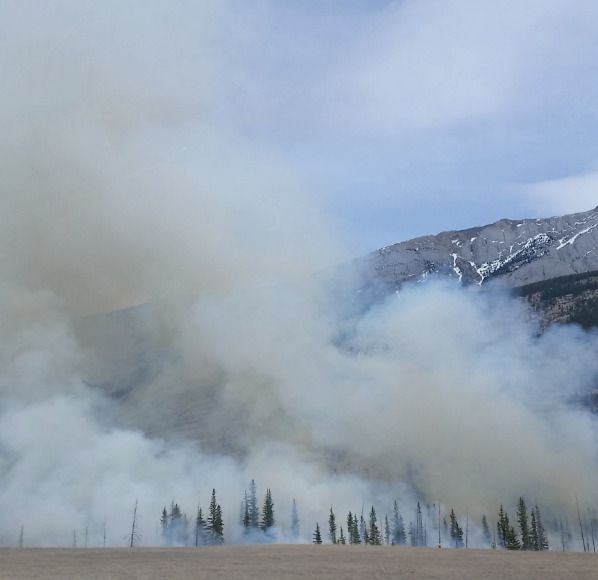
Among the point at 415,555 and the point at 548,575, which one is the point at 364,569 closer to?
the point at 548,575

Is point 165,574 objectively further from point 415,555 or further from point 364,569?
point 415,555

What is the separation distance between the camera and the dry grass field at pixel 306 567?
89562mm

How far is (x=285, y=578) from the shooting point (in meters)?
86.2

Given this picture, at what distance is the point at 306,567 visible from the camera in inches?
4016

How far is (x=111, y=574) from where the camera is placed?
293ft

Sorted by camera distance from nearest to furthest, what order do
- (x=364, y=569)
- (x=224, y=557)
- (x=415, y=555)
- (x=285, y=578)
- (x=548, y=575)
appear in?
(x=285, y=578)
(x=548, y=575)
(x=364, y=569)
(x=224, y=557)
(x=415, y=555)

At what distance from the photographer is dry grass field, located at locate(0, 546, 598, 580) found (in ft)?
294

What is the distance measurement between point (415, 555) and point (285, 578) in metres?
53.2

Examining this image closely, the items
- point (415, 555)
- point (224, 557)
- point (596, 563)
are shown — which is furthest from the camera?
point (415, 555)

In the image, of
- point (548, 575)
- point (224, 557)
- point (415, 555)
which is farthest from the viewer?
point (415, 555)

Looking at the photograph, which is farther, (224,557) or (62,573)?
(224,557)

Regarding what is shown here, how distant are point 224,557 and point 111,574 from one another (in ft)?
116

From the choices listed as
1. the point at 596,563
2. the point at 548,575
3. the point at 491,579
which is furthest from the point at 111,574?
the point at 596,563

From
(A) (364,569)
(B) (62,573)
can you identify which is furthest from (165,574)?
(A) (364,569)
